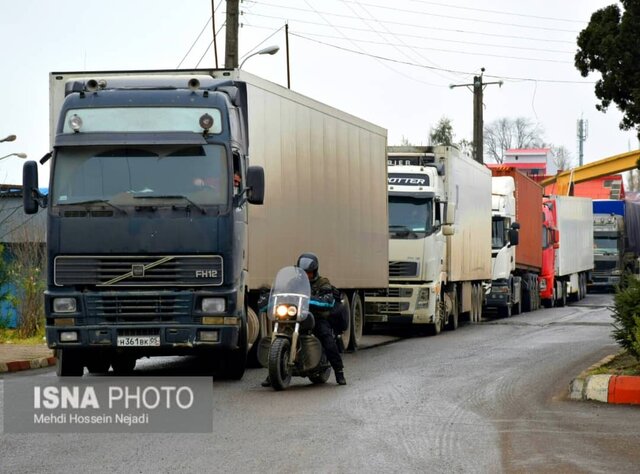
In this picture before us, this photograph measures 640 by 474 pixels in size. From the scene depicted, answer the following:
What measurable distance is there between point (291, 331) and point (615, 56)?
19877 millimetres

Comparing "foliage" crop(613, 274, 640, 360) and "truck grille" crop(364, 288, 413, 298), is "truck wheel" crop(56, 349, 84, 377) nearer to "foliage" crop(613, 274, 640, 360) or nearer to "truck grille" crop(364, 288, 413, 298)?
"foliage" crop(613, 274, 640, 360)

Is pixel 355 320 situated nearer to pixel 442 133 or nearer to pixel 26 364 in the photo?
pixel 26 364

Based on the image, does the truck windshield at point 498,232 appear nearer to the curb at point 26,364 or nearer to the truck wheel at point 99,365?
the curb at point 26,364

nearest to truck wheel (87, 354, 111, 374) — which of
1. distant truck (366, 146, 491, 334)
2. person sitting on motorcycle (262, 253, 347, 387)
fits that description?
person sitting on motorcycle (262, 253, 347, 387)

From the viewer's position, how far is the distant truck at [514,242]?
1439 inches

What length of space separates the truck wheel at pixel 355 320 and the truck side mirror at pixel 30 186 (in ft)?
25.1

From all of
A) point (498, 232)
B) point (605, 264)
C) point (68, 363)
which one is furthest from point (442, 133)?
point (68, 363)

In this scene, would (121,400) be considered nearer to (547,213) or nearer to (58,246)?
(58,246)

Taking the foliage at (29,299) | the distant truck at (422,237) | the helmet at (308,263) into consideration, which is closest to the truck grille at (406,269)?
the distant truck at (422,237)

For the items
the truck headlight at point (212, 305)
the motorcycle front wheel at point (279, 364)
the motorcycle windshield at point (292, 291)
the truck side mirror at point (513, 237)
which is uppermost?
the truck side mirror at point (513, 237)

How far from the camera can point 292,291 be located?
570 inches

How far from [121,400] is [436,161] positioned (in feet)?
49.0

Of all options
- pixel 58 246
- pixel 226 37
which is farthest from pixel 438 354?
pixel 226 37

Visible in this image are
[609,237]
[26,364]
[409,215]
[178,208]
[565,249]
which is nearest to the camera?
[178,208]
